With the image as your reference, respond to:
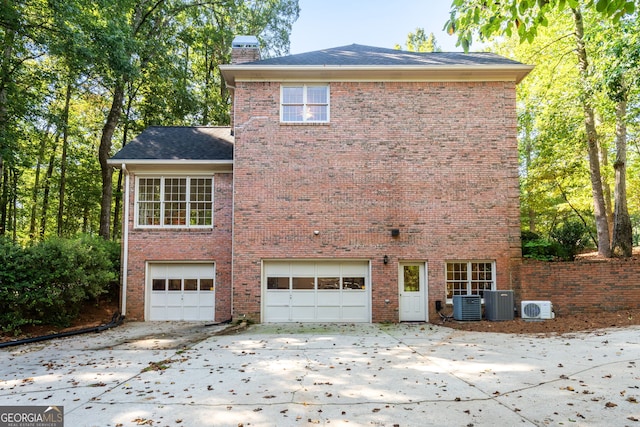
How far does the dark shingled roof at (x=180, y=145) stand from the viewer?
42.8 feet

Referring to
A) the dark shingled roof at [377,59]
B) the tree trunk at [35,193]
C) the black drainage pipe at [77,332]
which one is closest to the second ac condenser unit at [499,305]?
the dark shingled roof at [377,59]

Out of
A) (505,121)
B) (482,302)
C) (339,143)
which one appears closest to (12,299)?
(339,143)

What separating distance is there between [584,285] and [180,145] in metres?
13.7

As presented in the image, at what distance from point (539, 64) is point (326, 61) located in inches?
423

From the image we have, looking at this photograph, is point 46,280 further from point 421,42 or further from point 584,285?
point 421,42

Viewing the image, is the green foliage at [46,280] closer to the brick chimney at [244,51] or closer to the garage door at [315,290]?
the garage door at [315,290]

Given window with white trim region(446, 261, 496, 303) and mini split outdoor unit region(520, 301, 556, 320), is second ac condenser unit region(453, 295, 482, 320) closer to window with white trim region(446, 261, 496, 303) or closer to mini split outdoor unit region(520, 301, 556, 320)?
window with white trim region(446, 261, 496, 303)

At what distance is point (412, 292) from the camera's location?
1221 cm

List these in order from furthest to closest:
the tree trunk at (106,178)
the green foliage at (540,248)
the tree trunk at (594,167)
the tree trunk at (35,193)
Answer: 1. the tree trunk at (35,193)
2. the tree trunk at (106,178)
3. the tree trunk at (594,167)
4. the green foliage at (540,248)

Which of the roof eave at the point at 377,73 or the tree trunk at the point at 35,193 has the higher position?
the roof eave at the point at 377,73

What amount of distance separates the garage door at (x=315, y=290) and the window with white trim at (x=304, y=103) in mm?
4565

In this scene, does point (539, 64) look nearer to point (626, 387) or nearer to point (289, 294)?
point (289, 294)

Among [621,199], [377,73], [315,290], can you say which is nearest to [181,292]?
[315,290]

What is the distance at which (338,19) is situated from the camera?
653 inches
